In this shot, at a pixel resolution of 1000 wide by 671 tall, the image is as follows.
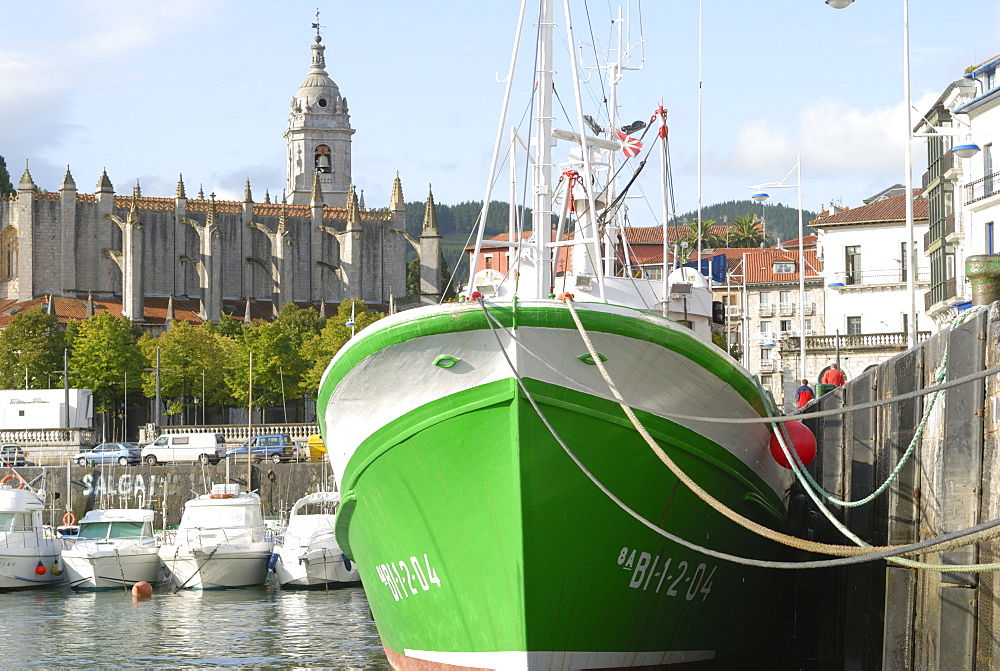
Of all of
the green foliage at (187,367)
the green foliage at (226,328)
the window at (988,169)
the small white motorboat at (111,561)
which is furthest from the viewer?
the green foliage at (226,328)

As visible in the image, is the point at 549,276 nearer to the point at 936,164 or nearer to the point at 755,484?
the point at 755,484

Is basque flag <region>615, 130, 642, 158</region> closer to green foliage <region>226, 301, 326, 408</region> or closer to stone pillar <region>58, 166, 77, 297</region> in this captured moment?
green foliage <region>226, 301, 326, 408</region>

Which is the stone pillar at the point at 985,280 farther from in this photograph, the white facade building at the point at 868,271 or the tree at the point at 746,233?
the tree at the point at 746,233

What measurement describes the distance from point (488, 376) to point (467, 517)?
5.26 feet

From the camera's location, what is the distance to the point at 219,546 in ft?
121

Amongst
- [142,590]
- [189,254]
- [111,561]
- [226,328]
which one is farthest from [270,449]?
[189,254]

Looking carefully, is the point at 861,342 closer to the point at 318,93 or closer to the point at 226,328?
the point at 226,328

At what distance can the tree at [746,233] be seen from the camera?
120500 millimetres

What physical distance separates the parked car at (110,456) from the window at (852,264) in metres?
34.8

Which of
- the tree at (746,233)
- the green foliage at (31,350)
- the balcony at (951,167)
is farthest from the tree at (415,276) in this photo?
the balcony at (951,167)

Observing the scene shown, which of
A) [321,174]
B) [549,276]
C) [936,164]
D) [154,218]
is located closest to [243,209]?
[154,218]

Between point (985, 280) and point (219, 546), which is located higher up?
point (985, 280)

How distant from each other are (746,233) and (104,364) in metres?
58.5

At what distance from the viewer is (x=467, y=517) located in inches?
579
